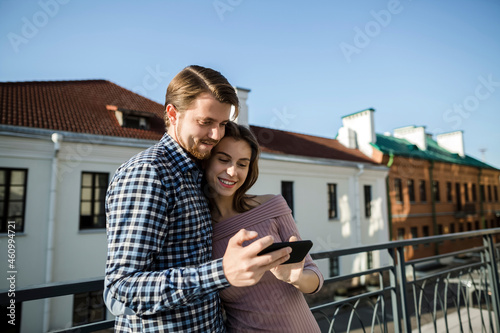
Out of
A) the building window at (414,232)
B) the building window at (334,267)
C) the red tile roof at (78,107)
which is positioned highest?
the red tile roof at (78,107)

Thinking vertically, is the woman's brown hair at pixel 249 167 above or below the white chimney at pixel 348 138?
below

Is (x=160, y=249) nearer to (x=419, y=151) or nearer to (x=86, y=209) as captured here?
(x=86, y=209)

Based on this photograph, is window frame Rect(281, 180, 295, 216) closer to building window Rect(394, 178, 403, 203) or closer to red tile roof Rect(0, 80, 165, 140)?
red tile roof Rect(0, 80, 165, 140)

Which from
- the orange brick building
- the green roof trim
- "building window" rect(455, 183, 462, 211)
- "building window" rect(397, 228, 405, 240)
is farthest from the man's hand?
"building window" rect(455, 183, 462, 211)

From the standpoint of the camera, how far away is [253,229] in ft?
4.96

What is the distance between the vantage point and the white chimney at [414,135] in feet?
76.0

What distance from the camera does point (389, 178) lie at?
60.1 ft

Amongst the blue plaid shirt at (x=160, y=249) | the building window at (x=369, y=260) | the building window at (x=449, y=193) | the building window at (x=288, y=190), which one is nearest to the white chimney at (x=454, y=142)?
the building window at (x=449, y=193)

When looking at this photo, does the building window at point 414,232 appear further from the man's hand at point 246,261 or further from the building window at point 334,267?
the man's hand at point 246,261

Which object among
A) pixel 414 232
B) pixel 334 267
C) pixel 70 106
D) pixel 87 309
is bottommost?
pixel 334 267

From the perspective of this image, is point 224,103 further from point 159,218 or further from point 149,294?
point 149,294

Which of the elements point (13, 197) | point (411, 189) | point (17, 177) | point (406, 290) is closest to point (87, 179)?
point (17, 177)

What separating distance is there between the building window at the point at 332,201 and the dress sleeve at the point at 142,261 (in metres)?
15.0

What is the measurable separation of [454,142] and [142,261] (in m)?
32.4
